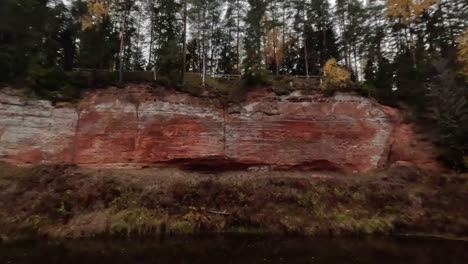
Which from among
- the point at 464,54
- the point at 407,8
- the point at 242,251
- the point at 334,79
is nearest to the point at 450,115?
the point at 464,54

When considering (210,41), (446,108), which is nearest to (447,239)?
(446,108)

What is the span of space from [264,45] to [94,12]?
14877mm

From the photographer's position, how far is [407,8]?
27578mm

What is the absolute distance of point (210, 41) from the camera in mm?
34219

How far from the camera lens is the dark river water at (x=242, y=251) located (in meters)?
11.6

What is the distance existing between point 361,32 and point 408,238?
839 inches

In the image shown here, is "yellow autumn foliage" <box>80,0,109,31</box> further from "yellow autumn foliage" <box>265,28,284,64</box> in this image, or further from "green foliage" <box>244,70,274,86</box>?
"yellow autumn foliage" <box>265,28,284,64</box>

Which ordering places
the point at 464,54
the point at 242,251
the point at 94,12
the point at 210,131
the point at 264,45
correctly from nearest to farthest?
1. the point at 242,251
2. the point at 464,54
3. the point at 210,131
4. the point at 94,12
5. the point at 264,45

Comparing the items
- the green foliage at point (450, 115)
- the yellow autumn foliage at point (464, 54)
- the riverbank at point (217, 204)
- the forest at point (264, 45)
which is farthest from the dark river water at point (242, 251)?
the yellow autumn foliage at point (464, 54)

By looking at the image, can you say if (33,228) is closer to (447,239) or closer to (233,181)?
(233,181)

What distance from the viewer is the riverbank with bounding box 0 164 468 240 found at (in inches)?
661

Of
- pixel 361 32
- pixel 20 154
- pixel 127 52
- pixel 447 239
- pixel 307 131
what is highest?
pixel 361 32

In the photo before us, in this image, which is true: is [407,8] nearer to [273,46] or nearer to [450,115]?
[450,115]

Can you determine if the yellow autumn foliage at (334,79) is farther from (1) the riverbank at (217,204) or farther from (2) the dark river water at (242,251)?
(2) the dark river water at (242,251)
